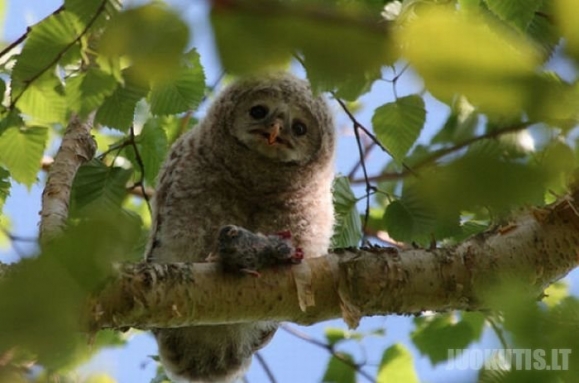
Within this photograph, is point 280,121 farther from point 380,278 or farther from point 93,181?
point 380,278

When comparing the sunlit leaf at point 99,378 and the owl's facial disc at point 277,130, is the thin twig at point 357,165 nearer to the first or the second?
the owl's facial disc at point 277,130

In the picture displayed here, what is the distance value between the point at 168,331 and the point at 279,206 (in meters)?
0.66

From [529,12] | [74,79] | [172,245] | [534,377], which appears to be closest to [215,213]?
[172,245]

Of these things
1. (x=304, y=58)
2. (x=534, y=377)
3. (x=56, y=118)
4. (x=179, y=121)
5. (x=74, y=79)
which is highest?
(x=304, y=58)

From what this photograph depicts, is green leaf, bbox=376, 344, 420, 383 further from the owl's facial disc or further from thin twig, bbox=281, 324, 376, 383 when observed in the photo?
Answer: the owl's facial disc

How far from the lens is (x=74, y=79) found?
2.09 meters

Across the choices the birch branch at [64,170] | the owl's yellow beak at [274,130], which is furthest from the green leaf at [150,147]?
the birch branch at [64,170]

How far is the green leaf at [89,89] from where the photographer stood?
62.6 inches

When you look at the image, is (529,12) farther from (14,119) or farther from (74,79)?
(14,119)

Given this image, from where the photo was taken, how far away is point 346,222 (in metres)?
3.29

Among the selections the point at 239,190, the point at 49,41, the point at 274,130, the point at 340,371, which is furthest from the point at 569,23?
the point at 340,371

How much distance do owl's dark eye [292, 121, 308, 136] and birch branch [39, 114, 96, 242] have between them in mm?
1326

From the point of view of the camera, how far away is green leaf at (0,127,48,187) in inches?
98.7

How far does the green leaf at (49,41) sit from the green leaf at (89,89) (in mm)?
90
